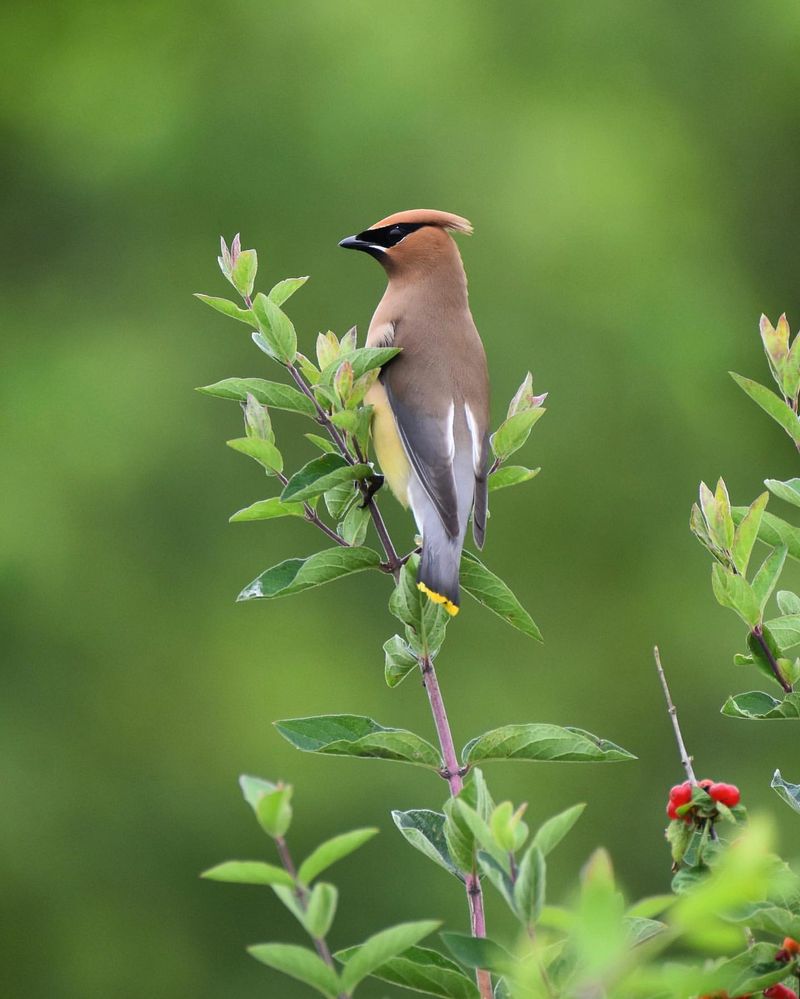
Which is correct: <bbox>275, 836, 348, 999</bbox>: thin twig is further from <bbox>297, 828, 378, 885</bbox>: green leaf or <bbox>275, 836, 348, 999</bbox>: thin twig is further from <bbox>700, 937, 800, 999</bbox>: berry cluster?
<bbox>700, 937, 800, 999</bbox>: berry cluster

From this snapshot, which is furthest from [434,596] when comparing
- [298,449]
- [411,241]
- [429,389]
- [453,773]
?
[298,449]

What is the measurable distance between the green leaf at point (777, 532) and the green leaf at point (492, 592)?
292 mm

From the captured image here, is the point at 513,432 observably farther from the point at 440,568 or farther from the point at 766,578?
the point at 766,578

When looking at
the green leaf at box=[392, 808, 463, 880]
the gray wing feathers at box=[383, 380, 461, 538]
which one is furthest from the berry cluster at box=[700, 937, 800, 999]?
the gray wing feathers at box=[383, 380, 461, 538]

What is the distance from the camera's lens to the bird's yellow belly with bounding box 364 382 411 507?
311 cm

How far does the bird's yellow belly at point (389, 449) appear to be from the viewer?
10.2ft

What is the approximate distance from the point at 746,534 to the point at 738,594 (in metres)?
0.09

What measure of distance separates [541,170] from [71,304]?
280 cm

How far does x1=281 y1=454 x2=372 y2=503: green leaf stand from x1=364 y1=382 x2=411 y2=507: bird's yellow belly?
0.99 meters

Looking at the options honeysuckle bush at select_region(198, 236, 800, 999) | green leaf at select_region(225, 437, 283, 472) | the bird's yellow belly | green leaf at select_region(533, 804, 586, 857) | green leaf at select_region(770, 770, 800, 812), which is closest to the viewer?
honeysuckle bush at select_region(198, 236, 800, 999)

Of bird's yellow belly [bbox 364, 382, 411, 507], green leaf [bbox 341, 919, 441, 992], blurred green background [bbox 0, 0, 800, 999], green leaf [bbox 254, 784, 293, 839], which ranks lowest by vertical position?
blurred green background [bbox 0, 0, 800, 999]

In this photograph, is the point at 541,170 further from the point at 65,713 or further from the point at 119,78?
the point at 65,713

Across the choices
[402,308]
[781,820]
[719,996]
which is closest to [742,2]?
[781,820]

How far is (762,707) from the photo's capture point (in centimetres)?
179
